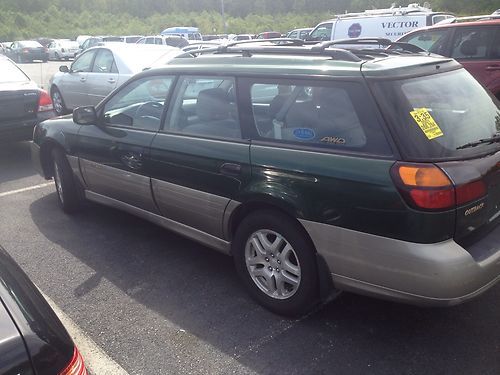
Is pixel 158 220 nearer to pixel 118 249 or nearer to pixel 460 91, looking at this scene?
pixel 118 249

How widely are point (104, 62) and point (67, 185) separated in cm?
466

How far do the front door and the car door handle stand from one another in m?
0.88

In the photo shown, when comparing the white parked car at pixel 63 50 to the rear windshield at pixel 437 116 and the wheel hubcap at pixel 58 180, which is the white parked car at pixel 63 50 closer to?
the wheel hubcap at pixel 58 180

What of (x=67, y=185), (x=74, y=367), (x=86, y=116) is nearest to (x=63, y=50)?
(x=67, y=185)

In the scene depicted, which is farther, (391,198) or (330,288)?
(330,288)

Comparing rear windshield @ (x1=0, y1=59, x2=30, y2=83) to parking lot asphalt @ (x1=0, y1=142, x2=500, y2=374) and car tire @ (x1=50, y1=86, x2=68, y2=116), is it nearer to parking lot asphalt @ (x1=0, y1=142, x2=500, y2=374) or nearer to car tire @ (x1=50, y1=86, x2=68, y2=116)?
car tire @ (x1=50, y1=86, x2=68, y2=116)

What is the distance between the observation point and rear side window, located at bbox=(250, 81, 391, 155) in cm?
267

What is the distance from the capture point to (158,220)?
3982 millimetres

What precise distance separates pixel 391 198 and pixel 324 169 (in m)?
0.42

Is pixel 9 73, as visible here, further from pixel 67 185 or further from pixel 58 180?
pixel 67 185

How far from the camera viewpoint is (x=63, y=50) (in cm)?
3375

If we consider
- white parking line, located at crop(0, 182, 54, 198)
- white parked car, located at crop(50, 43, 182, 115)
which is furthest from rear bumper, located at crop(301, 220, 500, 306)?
white parked car, located at crop(50, 43, 182, 115)

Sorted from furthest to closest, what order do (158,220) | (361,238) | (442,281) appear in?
(158,220) → (361,238) → (442,281)

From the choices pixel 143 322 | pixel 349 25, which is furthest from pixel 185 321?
pixel 349 25
